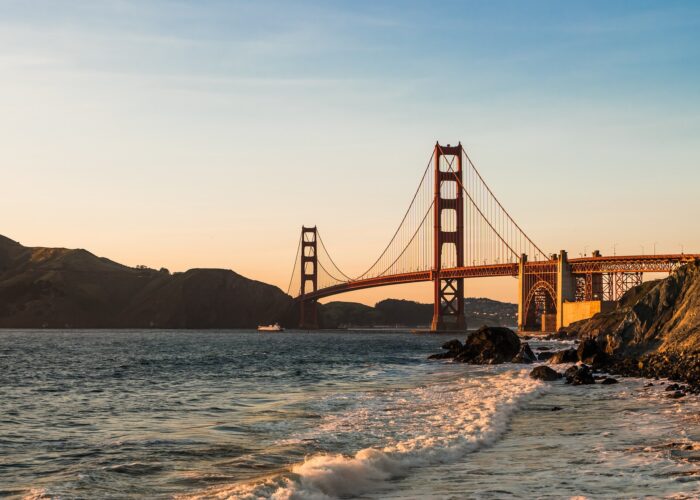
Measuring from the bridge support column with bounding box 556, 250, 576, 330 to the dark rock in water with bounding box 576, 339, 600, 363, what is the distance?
182 feet

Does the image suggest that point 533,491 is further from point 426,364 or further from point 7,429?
point 426,364

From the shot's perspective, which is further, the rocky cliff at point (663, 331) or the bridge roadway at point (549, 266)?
the bridge roadway at point (549, 266)

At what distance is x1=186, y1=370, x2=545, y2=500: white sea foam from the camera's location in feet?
47.4

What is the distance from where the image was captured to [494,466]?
15.9 m

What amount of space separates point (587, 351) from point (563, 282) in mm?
56742

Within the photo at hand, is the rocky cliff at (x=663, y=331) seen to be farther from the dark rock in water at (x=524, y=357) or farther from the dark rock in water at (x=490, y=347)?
the dark rock in water at (x=490, y=347)

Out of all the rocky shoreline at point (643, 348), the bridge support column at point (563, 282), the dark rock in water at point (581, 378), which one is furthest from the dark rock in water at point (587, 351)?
the bridge support column at point (563, 282)

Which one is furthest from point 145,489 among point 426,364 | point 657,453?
point 426,364

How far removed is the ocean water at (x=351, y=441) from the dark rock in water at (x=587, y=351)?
10.9 metres

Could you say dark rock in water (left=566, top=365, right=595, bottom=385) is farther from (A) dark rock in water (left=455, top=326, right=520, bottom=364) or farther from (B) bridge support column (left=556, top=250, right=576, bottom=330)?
(B) bridge support column (left=556, top=250, right=576, bottom=330)

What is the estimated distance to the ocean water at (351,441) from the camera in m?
14.3

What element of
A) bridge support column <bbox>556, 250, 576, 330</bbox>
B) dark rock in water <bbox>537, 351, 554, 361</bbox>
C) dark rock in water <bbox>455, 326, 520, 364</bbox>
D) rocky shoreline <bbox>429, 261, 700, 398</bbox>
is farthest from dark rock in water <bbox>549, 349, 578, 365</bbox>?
bridge support column <bbox>556, 250, 576, 330</bbox>

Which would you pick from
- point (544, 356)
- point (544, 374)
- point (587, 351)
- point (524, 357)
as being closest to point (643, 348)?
point (587, 351)

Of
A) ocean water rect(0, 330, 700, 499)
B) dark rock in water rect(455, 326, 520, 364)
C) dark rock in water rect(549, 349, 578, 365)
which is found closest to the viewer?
ocean water rect(0, 330, 700, 499)
